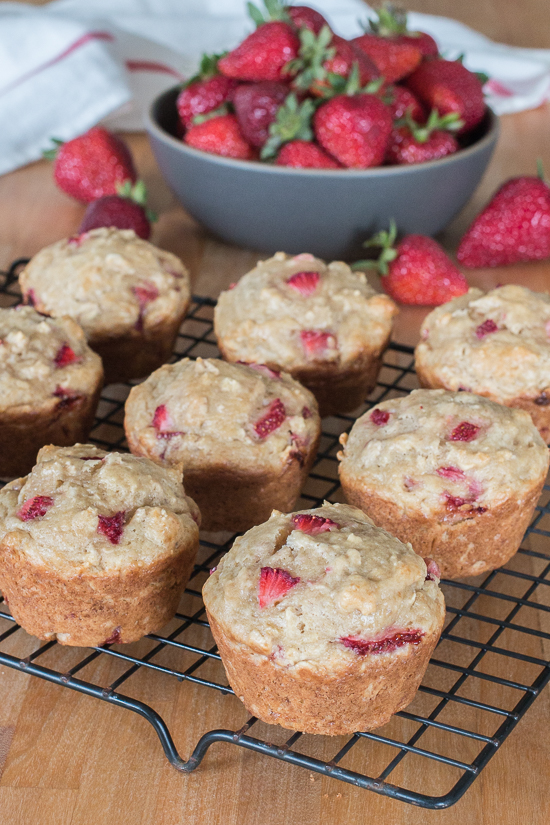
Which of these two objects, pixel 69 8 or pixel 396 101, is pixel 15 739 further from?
pixel 69 8

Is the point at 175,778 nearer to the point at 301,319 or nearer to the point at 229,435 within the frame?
the point at 229,435

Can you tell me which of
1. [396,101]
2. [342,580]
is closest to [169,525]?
[342,580]

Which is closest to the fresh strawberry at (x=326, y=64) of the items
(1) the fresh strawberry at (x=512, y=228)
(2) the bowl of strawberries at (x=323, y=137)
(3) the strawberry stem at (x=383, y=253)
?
(2) the bowl of strawberries at (x=323, y=137)

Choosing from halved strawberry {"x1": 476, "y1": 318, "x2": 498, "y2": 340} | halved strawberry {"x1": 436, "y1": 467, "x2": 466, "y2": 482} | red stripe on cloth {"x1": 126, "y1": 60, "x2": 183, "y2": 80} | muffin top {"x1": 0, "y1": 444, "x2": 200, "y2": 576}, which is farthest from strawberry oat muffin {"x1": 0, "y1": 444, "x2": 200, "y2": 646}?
red stripe on cloth {"x1": 126, "y1": 60, "x2": 183, "y2": 80}

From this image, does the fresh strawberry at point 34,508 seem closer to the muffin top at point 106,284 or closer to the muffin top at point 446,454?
the muffin top at point 446,454

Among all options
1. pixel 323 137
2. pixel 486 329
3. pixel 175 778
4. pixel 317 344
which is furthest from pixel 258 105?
pixel 175 778

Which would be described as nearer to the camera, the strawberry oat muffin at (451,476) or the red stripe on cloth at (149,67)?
the strawberry oat muffin at (451,476)
